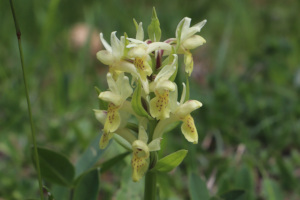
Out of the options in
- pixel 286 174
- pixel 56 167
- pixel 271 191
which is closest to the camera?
pixel 56 167

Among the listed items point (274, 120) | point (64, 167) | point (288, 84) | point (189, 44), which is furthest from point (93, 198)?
point (288, 84)

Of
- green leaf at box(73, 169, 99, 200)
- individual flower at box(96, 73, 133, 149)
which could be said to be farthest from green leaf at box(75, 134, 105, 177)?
individual flower at box(96, 73, 133, 149)

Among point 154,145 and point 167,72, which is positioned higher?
point 167,72

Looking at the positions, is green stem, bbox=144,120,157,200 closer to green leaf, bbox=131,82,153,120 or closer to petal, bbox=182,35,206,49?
green leaf, bbox=131,82,153,120

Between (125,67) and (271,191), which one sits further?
(271,191)

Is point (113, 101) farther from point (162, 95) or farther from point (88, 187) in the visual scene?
point (88, 187)

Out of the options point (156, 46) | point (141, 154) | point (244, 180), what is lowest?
point (244, 180)

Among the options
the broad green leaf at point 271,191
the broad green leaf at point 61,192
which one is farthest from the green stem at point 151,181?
the broad green leaf at point 271,191

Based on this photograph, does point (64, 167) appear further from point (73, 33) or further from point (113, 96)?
point (73, 33)

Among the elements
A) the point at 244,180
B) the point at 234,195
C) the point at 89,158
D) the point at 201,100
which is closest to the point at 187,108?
the point at 234,195
